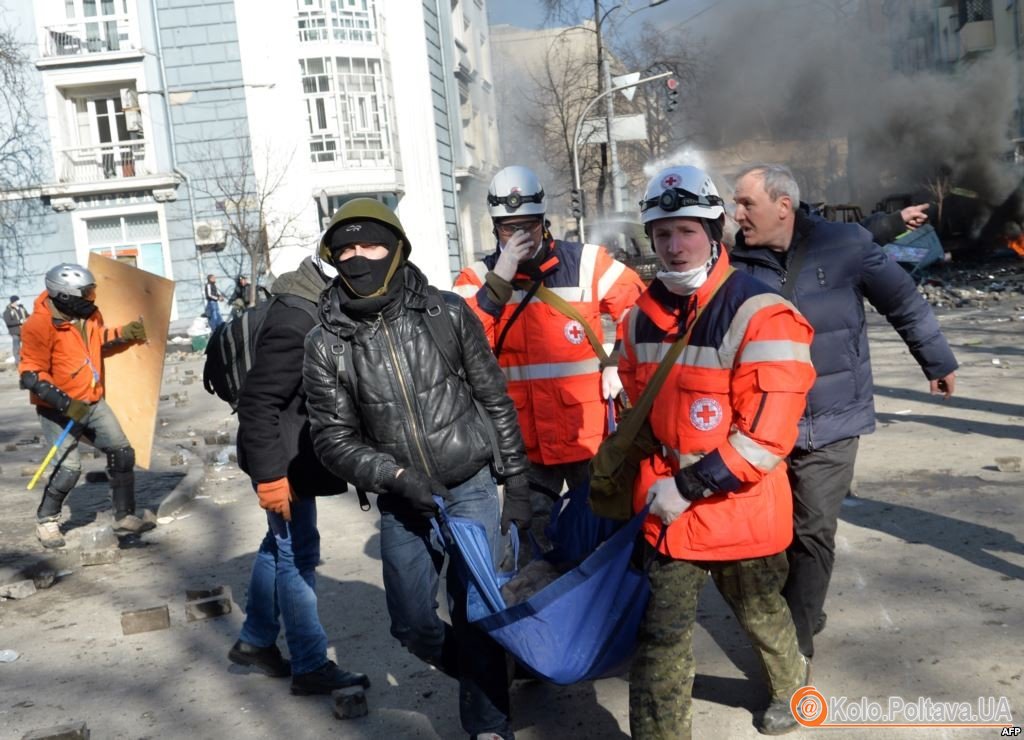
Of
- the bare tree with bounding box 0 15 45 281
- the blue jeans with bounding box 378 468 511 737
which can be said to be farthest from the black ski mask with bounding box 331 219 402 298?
the bare tree with bounding box 0 15 45 281

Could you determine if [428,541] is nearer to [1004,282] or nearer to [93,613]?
[93,613]

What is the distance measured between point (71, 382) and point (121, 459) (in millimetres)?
676

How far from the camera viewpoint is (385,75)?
3475 cm

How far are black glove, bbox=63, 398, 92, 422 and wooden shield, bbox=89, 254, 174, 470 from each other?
0.37 meters

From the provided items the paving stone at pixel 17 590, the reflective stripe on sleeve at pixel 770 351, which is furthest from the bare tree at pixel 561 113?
the reflective stripe on sleeve at pixel 770 351

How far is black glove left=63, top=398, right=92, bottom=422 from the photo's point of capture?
24.7ft

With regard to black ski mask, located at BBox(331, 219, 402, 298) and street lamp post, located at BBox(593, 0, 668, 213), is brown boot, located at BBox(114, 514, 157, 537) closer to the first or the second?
black ski mask, located at BBox(331, 219, 402, 298)

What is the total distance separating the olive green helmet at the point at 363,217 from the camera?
369 centimetres

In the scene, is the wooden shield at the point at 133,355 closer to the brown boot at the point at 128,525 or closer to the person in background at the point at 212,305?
the brown boot at the point at 128,525

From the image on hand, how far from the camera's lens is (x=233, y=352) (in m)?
4.70

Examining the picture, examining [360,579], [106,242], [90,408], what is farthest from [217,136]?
[360,579]

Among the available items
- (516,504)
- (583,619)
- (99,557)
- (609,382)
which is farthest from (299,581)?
(99,557)

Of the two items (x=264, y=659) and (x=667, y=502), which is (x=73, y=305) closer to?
(x=264, y=659)

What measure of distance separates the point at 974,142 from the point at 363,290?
32947 mm
